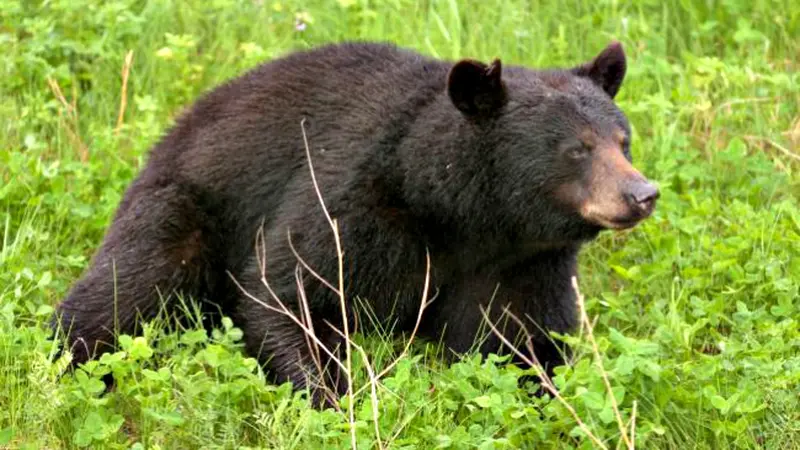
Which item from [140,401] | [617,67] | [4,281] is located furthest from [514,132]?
[4,281]

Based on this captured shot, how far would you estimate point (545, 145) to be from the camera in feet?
18.7

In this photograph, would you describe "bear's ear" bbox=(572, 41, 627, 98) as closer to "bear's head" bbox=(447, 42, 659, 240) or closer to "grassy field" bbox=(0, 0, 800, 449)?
"bear's head" bbox=(447, 42, 659, 240)

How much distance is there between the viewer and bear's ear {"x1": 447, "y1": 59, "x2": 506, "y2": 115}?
5.65 metres

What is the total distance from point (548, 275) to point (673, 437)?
941mm

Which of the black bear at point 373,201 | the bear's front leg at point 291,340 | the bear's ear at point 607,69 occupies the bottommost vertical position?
the bear's front leg at point 291,340

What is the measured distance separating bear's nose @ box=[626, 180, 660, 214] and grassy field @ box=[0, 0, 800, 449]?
0.46 metres

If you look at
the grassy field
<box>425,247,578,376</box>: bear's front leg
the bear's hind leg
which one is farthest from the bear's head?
the bear's hind leg

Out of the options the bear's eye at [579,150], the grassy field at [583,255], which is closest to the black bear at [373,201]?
the bear's eye at [579,150]

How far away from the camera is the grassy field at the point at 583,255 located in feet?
17.1

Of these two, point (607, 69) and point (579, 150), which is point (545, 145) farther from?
point (607, 69)

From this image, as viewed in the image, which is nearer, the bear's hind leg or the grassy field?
the grassy field

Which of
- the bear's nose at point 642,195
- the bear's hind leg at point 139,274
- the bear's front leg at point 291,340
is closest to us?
the bear's nose at point 642,195

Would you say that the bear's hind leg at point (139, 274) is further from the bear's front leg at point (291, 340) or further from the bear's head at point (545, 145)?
the bear's head at point (545, 145)

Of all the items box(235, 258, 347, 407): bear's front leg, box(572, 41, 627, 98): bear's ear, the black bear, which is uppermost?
box(572, 41, 627, 98): bear's ear
